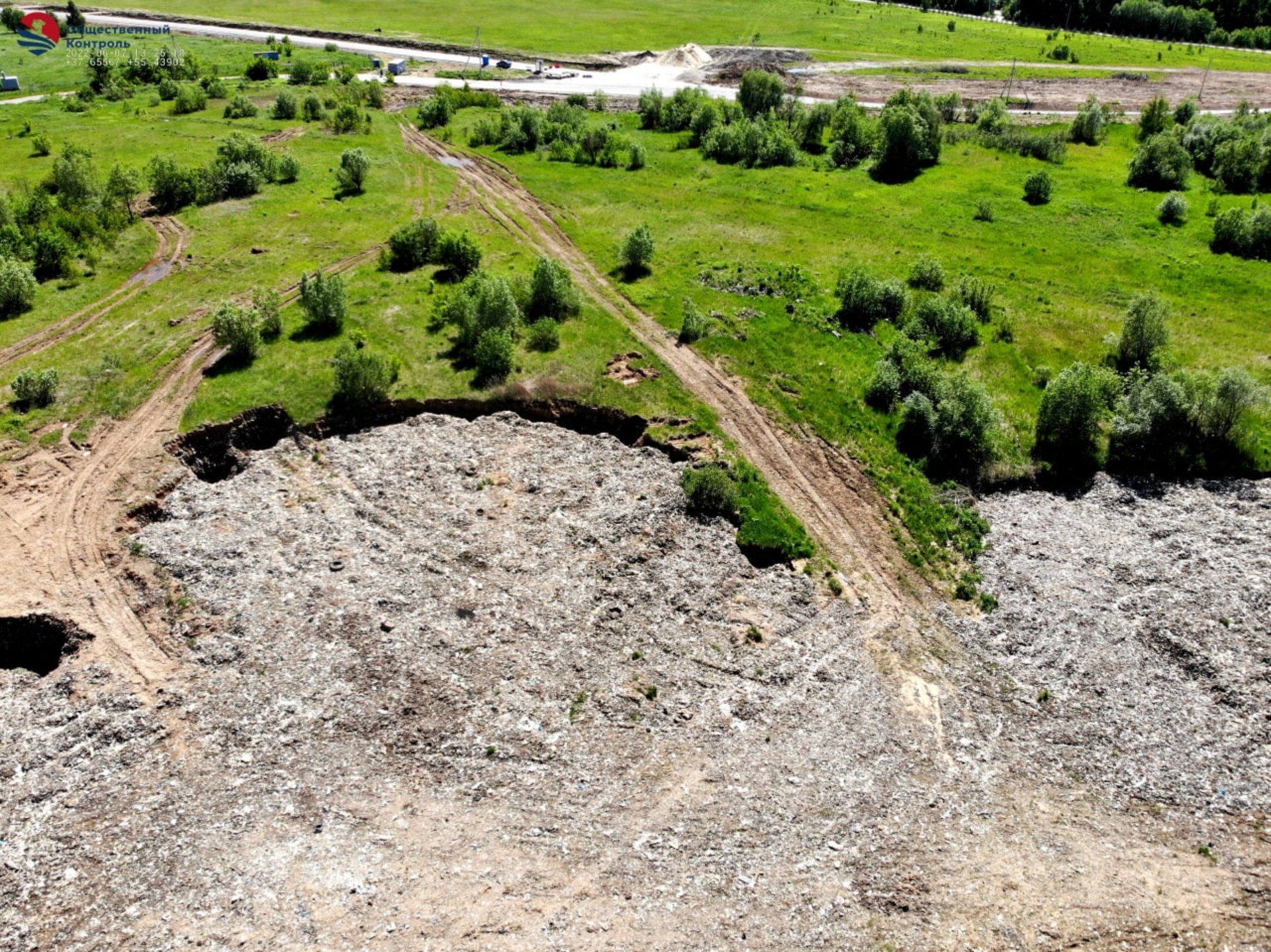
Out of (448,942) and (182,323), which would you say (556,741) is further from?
(182,323)

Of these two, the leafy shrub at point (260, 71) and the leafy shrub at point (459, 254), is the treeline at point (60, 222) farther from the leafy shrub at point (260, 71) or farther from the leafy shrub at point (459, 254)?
the leafy shrub at point (260, 71)

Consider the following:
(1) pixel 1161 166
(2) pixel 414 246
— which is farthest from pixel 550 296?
(1) pixel 1161 166

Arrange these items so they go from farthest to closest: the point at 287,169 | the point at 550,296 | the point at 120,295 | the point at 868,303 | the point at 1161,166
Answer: the point at 1161,166
the point at 287,169
the point at 120,295
the point at 868,303
the point at 550,296

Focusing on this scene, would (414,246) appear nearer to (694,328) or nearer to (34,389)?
(694,328)

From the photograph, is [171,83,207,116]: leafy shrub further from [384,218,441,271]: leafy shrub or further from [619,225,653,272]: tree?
[619,225,653,272]: tree

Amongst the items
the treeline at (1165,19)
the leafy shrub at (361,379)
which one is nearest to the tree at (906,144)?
the leafy shrub at (361,379)

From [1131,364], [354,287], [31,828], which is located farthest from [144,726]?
[1131,364]

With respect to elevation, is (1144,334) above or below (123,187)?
below
